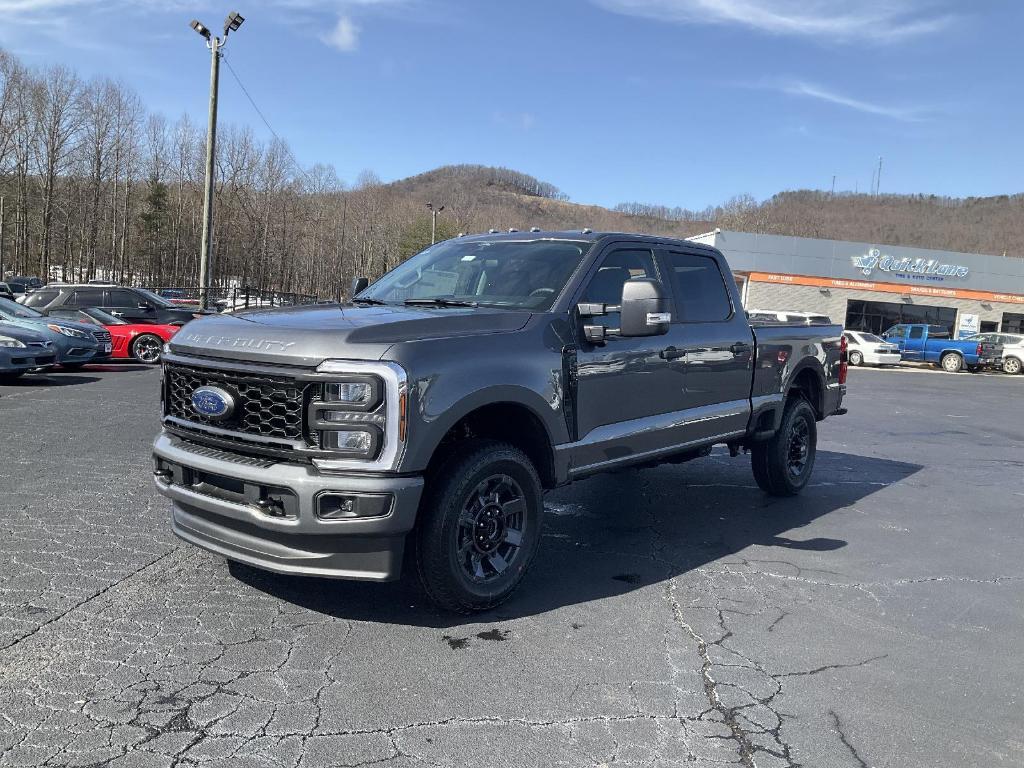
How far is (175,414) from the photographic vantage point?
13.9 feet

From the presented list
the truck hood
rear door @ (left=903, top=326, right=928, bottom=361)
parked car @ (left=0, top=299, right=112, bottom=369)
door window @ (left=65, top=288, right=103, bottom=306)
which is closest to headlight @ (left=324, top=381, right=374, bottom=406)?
the truck hood

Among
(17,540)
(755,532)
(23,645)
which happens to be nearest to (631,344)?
(755,532)

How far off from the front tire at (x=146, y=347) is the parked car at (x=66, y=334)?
1.09 metres

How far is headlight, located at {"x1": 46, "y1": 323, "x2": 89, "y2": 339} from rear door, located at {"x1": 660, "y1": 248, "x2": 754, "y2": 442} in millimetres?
12595

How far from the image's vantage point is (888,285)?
43.6m

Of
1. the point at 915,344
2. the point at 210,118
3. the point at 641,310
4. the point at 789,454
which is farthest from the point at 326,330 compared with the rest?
the point at 915,344

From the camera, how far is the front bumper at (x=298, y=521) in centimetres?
353

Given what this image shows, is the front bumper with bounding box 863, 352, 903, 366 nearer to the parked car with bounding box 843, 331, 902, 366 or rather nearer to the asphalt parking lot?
the parked car with bounding box 843, 331, 902, 366

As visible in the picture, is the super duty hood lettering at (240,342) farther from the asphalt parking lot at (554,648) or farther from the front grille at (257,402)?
the asphalt parking lot at (554,648)

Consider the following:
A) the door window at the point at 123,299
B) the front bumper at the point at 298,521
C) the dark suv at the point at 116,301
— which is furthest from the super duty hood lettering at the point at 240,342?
the door window at the point at 123,299

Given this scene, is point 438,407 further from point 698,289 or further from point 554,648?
point 698,289

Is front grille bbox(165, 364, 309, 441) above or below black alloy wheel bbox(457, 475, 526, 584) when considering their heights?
above

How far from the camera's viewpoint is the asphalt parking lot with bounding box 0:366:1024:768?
2924 mm

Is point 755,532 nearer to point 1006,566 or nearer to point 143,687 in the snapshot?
point 1006,566
